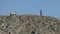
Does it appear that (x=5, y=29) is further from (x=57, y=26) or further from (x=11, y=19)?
(x=57, y=26)

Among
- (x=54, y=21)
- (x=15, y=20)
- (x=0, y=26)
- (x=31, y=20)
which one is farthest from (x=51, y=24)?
(x=0, y=26)

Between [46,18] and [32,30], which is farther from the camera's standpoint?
[46,18]

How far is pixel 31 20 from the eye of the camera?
5575 cm

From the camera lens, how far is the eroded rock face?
53.3m

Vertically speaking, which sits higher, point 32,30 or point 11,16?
point 11,16

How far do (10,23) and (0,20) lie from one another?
3.46 metres

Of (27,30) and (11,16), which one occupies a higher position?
(11,16)

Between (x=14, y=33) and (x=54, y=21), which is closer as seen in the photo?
(x=14, y=33)

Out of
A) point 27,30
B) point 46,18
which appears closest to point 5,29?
point 27,30

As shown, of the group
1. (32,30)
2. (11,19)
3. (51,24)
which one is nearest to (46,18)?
(51,24)

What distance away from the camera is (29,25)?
54.5 meters

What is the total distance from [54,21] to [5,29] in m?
14.3

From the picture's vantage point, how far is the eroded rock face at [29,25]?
175 feet

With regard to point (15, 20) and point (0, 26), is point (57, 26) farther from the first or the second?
point (0, 26)
